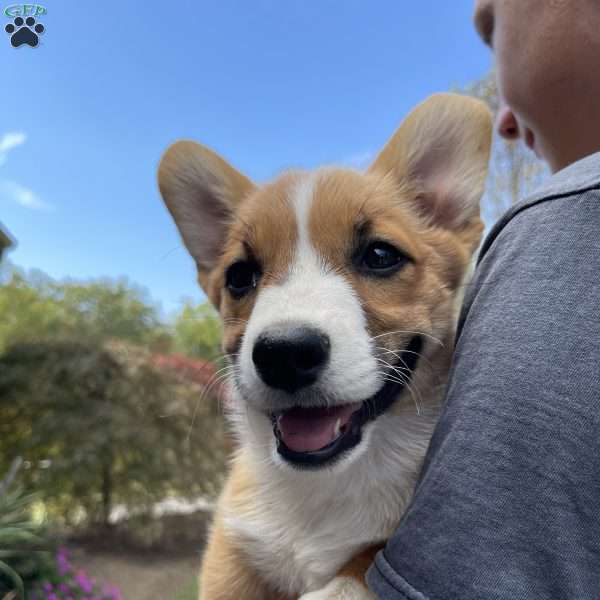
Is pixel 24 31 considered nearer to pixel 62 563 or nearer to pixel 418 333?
pixel 418 333

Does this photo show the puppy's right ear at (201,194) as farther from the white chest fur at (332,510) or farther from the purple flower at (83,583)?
the purple flower at (83,583)

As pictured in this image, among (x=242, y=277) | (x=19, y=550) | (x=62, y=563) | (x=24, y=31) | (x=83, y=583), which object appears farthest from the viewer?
(x=83, y=583)

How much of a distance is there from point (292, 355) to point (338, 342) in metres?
0.13

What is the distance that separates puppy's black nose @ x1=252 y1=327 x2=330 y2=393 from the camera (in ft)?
4.72

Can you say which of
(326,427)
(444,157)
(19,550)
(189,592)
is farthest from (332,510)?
(189,592)

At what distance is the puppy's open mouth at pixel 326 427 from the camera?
1.59m

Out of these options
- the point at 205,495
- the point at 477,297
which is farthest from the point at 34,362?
the point at 477,297

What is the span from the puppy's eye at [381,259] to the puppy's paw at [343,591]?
833 mm

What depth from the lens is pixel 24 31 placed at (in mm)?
3594

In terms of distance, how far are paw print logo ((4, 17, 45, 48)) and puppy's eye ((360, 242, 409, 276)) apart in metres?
2.90

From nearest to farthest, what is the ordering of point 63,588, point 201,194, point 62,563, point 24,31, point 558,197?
point 558,197
point 201,194
point 24,31
point 63,588
point 62,563

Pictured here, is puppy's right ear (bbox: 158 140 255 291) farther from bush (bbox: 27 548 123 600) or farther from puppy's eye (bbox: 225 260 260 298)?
bush (bbox: 27 548 123 600)

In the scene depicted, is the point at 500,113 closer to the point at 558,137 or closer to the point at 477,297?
the point at 558,137

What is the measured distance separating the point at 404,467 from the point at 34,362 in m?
6.83
